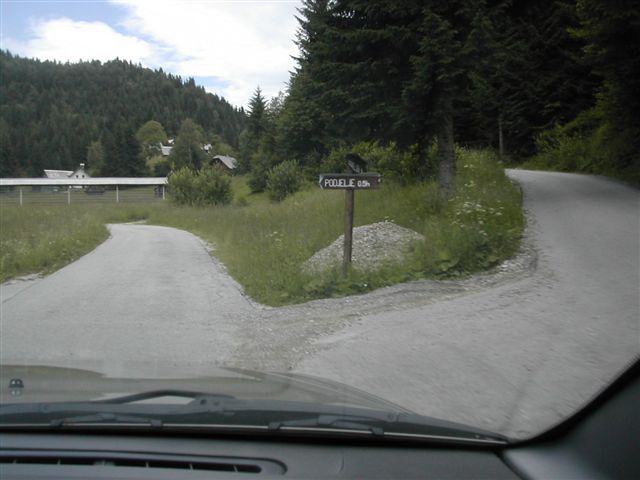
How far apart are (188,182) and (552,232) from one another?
154 feet

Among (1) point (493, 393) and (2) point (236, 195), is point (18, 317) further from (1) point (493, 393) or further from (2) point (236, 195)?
(2) point (236, 195)

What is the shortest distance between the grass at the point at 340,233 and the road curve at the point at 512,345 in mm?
1312

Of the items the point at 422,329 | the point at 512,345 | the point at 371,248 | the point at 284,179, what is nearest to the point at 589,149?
the point at 284,179

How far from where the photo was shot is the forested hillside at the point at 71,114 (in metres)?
54.8

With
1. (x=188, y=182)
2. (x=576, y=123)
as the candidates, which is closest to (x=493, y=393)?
(x=576, y=123)

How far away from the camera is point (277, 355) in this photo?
23.3 feet

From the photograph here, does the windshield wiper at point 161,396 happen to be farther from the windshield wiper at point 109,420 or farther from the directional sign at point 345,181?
the directional sign at point 345,181

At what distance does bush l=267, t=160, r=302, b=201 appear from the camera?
43.7m

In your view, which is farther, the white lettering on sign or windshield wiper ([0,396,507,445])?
the white lettering on sign

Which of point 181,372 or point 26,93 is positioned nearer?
point 181,372

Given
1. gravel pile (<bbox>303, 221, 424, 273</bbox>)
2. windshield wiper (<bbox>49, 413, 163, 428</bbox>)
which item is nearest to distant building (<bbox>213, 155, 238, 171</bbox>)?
gravel pile (<bbox>303, 221, 424, 273</bbox>)

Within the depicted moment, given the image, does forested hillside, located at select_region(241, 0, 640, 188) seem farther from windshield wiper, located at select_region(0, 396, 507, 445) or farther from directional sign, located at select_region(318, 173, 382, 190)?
windshield wiper, located at select_region(0, 396, 507, 445)

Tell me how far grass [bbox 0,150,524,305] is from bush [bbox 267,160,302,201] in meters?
18.8

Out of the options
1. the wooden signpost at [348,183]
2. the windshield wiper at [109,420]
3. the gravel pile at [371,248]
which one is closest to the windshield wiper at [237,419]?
the windshield wiper at [109,420]
